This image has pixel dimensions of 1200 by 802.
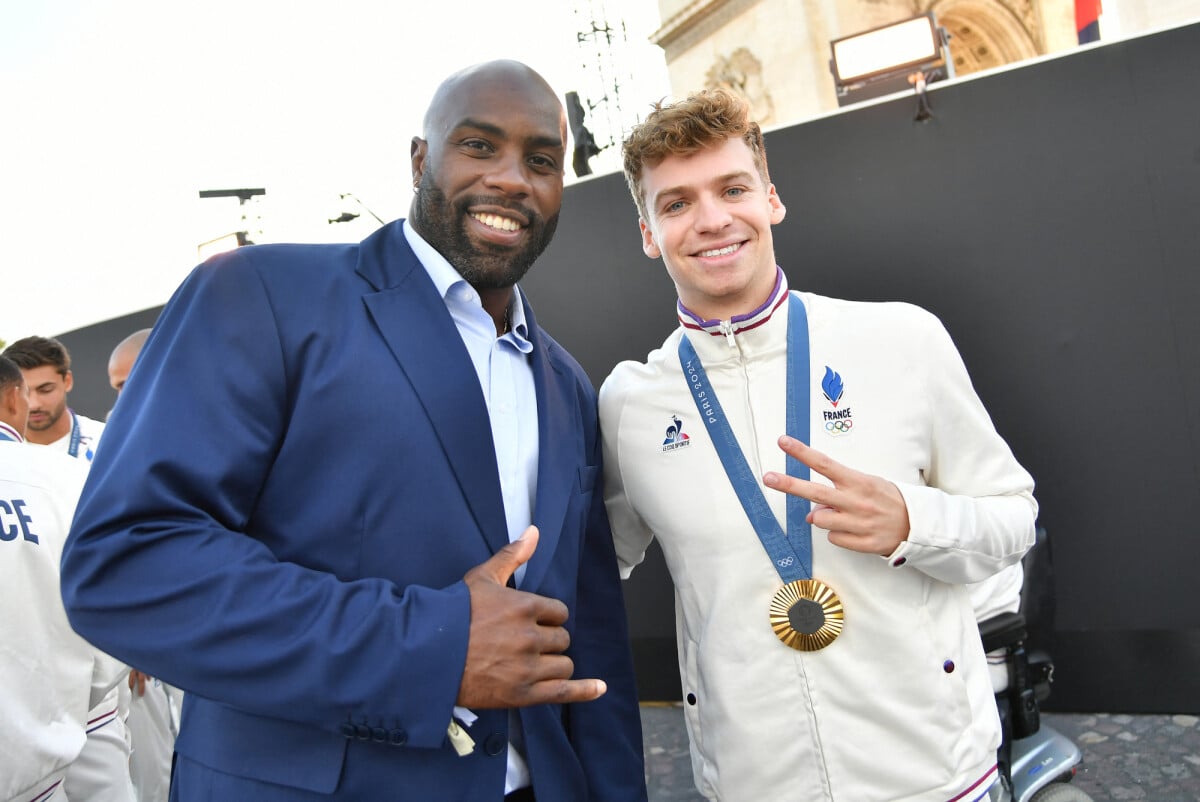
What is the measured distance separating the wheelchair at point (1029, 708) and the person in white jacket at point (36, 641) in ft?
8.40

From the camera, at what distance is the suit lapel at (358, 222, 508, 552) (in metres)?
1.38

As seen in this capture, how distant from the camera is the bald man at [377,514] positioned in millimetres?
1106

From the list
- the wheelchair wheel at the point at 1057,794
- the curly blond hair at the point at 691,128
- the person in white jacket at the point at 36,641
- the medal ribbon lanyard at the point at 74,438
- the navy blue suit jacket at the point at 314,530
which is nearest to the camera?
the navy blue suit jacket at the point at 314,530

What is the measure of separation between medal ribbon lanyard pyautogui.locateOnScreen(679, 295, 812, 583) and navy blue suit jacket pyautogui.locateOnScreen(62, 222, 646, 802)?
12.8 inches

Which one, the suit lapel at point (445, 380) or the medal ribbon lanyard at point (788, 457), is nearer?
the suit lapel at point (445, 380)

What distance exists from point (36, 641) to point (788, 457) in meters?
1.90

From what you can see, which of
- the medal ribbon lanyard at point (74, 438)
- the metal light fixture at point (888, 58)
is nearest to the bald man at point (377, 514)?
the metal light fixture at point (888, 58)

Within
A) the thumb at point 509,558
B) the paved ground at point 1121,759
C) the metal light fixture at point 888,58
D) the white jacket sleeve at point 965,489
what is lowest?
the paved ground at point 1121,759

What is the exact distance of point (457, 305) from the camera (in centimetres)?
162

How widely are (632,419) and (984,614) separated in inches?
58.4

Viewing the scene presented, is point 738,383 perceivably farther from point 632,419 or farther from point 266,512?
point 266,512

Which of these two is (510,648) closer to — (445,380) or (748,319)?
(445,380)

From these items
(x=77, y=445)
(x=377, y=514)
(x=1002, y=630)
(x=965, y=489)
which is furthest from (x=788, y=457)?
(x=77, y=445)

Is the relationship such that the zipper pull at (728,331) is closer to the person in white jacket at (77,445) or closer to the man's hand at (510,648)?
the man's hand at (510,648)
